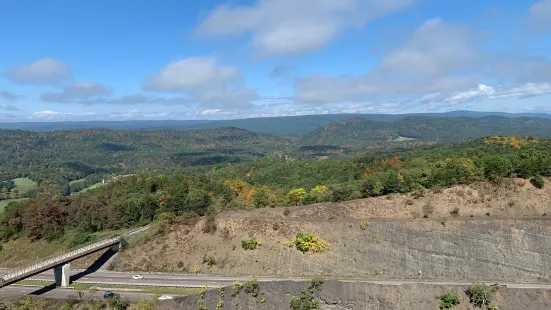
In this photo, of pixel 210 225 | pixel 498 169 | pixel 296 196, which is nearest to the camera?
pixel 210 225

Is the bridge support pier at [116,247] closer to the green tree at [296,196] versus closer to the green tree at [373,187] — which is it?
the green tree at [296,196]

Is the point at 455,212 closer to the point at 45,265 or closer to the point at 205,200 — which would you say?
the point at 205,200

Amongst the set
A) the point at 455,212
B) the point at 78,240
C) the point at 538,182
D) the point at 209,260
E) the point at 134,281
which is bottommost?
the point at 134,281

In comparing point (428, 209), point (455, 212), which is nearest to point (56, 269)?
point (428, 209)

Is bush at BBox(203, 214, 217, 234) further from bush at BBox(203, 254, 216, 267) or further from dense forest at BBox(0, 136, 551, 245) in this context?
dense forest at BBox(0, 136, 551, 245)

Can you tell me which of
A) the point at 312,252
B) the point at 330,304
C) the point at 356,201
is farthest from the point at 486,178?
the point at 330,304
